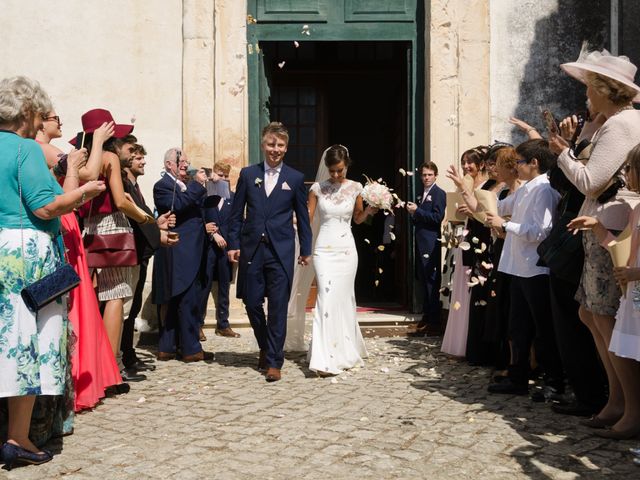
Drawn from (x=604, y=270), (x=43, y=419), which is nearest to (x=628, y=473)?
(x=604, y=270)

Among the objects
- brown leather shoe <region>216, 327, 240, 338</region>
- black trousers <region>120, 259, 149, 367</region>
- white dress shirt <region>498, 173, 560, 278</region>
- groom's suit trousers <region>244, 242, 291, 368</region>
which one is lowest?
brown leather shoe <region>216, 327, 240, 338</region>

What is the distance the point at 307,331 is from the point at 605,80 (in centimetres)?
504

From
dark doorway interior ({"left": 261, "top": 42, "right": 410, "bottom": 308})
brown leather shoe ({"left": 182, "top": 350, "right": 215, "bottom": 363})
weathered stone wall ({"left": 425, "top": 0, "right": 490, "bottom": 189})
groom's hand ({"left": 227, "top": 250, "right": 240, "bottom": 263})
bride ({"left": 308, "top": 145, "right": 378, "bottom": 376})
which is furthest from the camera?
dark doorway interior ({"left": 261, "top": 42, "right": 410, "bottom": 308})

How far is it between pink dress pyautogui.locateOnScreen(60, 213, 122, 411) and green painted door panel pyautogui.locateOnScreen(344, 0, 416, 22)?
18.2ft

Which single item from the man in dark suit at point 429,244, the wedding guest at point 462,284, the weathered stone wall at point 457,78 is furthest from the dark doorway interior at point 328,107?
the wedding guest at point 462,284

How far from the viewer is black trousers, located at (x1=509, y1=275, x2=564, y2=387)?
5.70 meters

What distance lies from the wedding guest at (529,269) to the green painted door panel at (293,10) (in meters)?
4.77

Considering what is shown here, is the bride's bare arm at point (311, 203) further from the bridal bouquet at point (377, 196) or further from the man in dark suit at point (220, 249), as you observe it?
the man in dark suit at point (220, 249)

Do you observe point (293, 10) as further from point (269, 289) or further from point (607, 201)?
point (607, 201)

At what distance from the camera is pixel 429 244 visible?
9.27 metres

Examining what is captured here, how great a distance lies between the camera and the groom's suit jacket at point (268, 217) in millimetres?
6855

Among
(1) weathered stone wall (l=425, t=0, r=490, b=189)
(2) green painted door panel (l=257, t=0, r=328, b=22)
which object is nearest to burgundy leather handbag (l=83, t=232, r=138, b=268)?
(1) weathered stone wall (l=425, t=0, r=490, b=189)

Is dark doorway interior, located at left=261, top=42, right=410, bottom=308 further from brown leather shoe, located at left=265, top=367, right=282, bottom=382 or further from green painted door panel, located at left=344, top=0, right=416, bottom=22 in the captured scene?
brown leather shoe, located at left=265, top=367, right=282, bottom=382

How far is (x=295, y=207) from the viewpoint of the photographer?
703 cm
